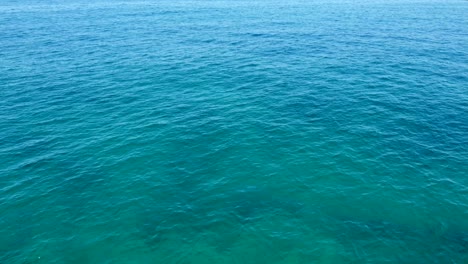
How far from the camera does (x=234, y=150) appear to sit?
4966cm

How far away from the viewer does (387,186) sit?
139ft

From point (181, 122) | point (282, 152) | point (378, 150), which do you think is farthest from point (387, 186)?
point (181, 122)

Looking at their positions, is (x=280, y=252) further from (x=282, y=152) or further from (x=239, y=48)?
(x=239, y=48)

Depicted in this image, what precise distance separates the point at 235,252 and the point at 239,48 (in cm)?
6447

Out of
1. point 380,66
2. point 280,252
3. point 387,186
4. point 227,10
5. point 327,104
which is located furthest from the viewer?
point 227,10

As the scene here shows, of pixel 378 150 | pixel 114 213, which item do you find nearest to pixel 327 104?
pixel 378 150

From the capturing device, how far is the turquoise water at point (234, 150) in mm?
35562

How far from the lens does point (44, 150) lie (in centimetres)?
4853

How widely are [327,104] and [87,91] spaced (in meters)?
45.5

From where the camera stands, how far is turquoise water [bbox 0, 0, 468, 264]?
117 feet

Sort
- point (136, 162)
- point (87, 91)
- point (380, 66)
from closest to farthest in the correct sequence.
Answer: point (136, 162)
point (87, 91)
point (380, 66)

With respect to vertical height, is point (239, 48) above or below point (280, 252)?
above

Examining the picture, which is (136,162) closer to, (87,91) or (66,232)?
(66,232)

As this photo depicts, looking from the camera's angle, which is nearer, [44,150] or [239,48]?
[44,150]
